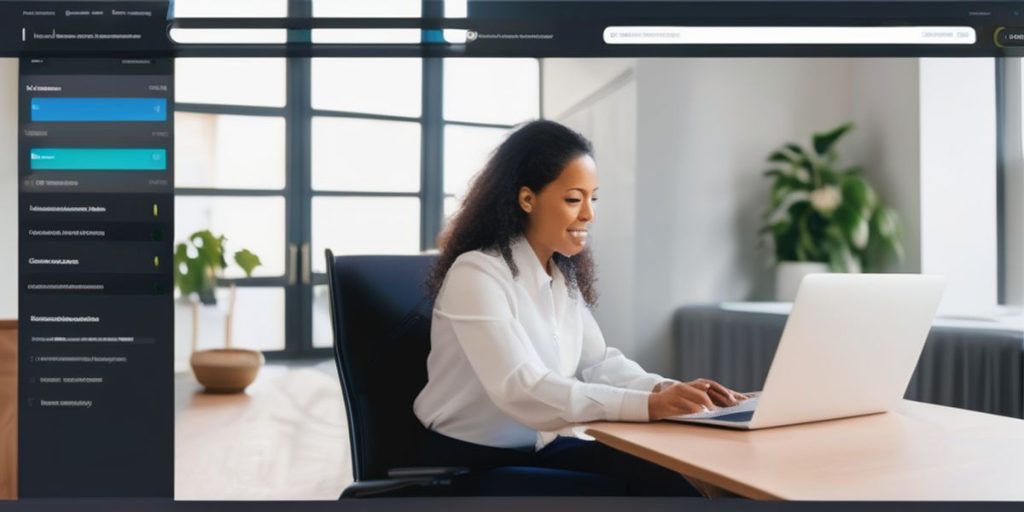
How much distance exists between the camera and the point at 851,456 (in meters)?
0.95

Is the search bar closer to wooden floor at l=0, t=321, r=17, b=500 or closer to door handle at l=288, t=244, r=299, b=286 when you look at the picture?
door handle at l=288, t=244, r=299, b=286

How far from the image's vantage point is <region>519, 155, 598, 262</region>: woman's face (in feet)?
3.93

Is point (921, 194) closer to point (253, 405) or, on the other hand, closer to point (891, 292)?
point (891, 292)

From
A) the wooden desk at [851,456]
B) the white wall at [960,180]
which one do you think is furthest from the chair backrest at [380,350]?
the white wall at [960,180]

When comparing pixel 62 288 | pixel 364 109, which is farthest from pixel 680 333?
pixel 62 288

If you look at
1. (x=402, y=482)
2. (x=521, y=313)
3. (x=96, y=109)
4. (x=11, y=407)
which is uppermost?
(x=96, y=109)

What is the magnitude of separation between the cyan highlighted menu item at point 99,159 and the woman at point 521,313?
1.27 ft

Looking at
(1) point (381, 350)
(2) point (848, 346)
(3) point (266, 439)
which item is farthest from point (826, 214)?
(3) point (266, 439)

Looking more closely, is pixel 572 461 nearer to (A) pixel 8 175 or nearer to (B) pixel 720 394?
(B) pixel 720 394

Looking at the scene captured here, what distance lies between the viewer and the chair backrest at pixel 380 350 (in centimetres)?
128

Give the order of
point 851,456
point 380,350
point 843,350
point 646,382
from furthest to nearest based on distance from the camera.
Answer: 1. point 380,350
2. point 646,382
3. point 843,350
4. point 851,456

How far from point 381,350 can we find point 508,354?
0.83 ft

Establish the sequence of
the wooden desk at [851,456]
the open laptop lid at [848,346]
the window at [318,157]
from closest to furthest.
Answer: the wooden desk at [851,456]
the open laptop lid at [848,346]
the window at [318,157]

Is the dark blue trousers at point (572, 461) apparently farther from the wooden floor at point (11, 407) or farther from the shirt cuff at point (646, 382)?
the wooden floor at point (11, 407)
